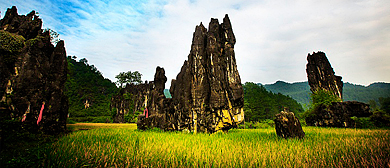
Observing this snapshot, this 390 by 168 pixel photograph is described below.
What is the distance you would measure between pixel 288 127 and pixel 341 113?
34.0 feet

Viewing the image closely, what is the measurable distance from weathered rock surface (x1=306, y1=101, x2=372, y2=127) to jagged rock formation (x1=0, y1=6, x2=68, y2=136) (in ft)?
68.0

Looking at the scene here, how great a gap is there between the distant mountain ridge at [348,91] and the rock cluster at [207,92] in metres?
13.0

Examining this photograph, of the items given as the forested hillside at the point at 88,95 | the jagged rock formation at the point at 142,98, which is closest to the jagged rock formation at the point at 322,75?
the jagged rock formation at the point at 142,98

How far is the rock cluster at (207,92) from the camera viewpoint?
35.9 feet

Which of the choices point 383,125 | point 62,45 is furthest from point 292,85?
point 62,45

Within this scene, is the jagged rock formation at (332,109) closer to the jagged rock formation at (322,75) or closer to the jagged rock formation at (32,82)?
the jagged rock formation at (322,75)

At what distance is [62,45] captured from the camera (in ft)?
32.9

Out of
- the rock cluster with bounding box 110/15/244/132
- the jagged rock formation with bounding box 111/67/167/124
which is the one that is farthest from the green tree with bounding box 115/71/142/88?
the rock cluster with bounding box 110/15/244/132

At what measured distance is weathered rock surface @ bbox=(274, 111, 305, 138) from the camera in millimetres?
7086

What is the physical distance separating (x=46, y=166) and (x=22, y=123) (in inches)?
268

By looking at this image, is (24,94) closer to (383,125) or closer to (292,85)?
(383,125)

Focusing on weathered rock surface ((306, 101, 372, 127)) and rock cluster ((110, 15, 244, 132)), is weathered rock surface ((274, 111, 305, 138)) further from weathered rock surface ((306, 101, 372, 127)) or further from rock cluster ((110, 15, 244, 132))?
weathered rock surface ((306, 101, 372, 127))

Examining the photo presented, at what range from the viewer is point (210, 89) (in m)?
11.7

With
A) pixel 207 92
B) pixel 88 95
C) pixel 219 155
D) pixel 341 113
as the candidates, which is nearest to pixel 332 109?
pixel 341 113
